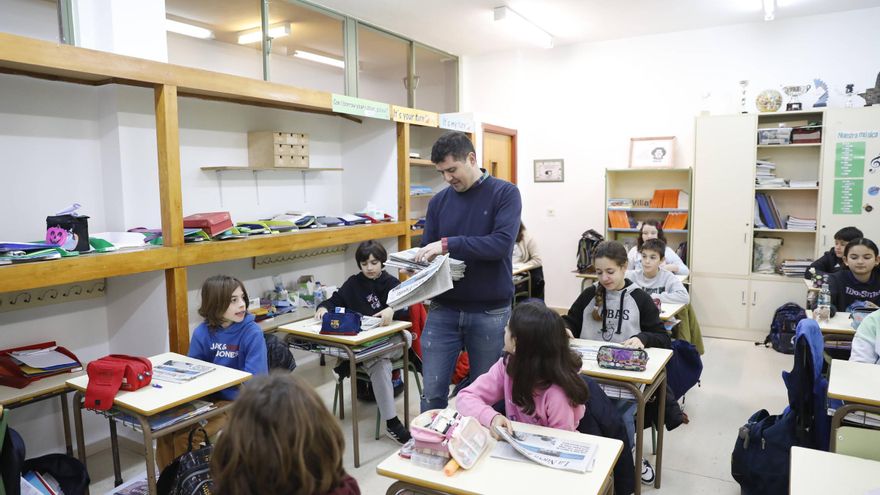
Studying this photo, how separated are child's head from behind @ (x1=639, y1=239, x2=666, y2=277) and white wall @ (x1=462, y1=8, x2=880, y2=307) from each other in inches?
91.9

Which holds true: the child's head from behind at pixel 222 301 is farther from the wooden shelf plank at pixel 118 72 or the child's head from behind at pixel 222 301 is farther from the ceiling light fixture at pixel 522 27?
the ceiling light fixture at pixel 522 27

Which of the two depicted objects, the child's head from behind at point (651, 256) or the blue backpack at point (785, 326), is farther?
the blue backpack at point (785, 326)

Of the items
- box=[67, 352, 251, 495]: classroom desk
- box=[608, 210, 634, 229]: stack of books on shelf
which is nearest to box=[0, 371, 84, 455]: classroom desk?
box=[67, 352, 251, 495]: classroom desk

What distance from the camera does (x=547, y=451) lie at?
1.67 metres

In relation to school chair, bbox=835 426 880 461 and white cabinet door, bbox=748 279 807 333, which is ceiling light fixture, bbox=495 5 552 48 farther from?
school chair, bbox=835 426 880 461

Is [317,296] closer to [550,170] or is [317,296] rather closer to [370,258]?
[370,258]

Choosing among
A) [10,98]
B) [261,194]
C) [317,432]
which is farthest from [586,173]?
[317,432]

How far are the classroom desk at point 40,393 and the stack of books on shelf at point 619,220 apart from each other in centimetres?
487

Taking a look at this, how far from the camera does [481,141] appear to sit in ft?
19.2

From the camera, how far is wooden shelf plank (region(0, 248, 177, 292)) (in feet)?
8.09

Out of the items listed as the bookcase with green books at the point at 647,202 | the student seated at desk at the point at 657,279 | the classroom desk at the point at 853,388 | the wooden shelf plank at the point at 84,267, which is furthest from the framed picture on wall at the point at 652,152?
the wooden shelf plank at the point at 84,267

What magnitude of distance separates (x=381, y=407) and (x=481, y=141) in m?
3.30

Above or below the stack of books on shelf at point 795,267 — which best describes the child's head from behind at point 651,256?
above

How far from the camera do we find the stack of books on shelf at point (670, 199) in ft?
19.0
